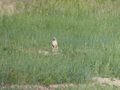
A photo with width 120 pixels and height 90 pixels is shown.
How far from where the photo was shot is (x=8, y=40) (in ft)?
43.1

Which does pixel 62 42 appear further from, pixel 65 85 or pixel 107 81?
pixel 65 85

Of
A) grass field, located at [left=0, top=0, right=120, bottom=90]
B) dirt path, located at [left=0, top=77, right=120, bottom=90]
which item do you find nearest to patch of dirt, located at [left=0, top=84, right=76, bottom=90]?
dirt path, located at [left=0, top=77, right=120, bottom=90]

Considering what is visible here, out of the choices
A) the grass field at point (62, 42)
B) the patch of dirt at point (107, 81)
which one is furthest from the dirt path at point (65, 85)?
the grass field at point (62, 42)

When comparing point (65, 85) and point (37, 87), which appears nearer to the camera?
point (37, 87)

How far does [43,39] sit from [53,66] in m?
3.16

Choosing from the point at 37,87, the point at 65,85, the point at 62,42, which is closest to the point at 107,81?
the point at 65,85

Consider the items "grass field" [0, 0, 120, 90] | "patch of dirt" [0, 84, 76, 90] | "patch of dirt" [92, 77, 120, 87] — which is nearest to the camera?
"patch of dirt" [0, 84, 76, 90]

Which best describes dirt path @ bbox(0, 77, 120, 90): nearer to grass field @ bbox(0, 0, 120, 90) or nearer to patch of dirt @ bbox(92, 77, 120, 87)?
patch of dirt @ bbox(92, 77, 120, 87)

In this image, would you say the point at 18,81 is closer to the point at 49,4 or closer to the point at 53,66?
the point at 53,66

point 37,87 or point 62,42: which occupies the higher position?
point 62,42

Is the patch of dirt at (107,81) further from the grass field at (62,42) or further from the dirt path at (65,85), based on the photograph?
the grass field at (62,42)

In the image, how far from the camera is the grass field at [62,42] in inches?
390

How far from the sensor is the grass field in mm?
9914

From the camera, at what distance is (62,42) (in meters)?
13.0
